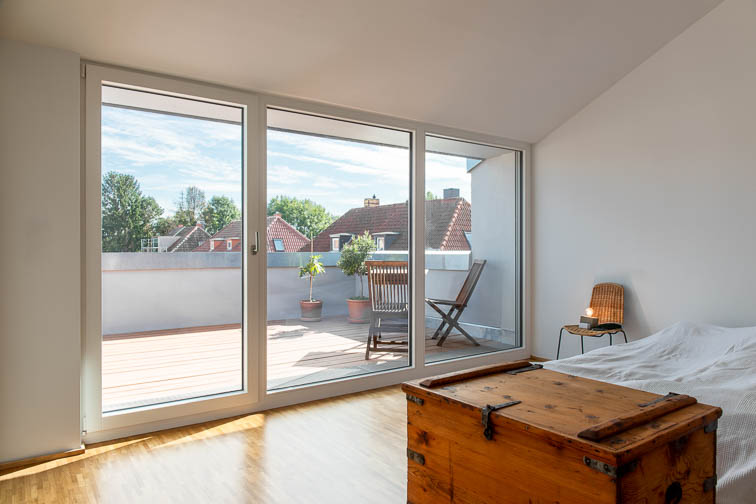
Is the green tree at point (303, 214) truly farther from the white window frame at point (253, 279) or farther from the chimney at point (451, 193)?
the chimney at point (451, 193)

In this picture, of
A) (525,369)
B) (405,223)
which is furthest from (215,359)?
(525,369)

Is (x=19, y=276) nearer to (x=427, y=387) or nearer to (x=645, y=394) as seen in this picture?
(x=427, y=387)

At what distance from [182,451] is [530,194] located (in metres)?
3.82

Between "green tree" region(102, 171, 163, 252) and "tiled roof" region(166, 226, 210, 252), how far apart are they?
159 mm

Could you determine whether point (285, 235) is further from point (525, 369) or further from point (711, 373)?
point (711, 373)

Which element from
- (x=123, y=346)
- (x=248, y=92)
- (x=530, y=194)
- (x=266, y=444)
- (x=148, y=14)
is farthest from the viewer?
(x=530, y=194)

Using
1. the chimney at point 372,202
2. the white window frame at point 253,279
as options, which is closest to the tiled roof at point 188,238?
the white window frame at point 253,279

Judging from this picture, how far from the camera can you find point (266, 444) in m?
2.86

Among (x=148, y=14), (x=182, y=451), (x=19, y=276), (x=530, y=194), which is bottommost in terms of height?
(x=182, y=451)

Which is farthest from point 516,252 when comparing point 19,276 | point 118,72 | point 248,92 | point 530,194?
point 19,276

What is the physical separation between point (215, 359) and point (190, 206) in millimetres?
1020

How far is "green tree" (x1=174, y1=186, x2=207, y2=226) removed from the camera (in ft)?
10.7

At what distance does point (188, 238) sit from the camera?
3.27 metres

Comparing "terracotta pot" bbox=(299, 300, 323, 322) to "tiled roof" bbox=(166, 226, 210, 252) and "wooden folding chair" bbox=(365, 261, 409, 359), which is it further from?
"tiled roof" bbox=(166, 226, 210, 252)
